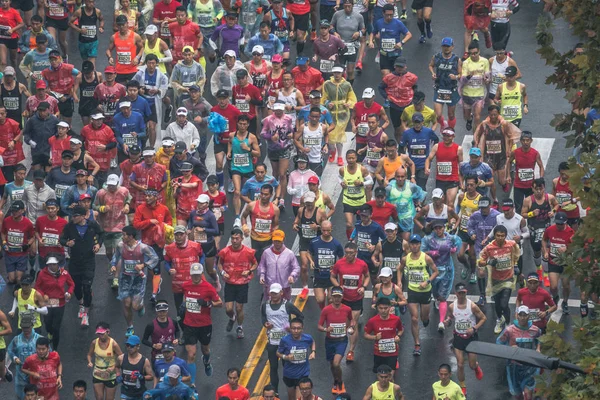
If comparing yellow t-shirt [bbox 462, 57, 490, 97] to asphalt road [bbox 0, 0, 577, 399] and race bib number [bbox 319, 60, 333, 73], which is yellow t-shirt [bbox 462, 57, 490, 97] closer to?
asphalt road [bbox 0, 0, 577, 399]

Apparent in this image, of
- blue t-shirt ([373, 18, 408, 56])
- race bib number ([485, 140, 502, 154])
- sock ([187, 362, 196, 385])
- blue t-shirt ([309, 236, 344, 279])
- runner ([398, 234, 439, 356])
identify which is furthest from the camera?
blue t-shirt ([373, 18, 408, 56])

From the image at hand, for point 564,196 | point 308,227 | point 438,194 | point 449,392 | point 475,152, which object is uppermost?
point 475,152

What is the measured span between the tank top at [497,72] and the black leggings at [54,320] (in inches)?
383

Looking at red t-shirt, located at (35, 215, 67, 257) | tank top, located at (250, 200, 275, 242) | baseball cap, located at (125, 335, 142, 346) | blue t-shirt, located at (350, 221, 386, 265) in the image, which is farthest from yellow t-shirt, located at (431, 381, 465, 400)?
red t-shirt, located at (35, 215, 67, 257)

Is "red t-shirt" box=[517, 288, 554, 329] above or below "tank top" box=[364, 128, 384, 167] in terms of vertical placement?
below

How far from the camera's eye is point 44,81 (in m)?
30.8

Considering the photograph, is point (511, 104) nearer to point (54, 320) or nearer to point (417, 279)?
point (417, 279)

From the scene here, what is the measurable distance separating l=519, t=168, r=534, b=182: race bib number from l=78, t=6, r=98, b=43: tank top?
384 inches

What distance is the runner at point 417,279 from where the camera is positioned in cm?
2594

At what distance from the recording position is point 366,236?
1046 inches

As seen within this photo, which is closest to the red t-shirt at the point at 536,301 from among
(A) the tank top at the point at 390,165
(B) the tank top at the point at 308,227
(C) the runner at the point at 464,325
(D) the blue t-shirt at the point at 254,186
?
(C) the runner at the point at 464,325

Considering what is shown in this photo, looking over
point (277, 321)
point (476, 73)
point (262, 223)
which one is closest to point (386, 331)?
point (277, 321)

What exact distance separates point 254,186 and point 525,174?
15.6 ft

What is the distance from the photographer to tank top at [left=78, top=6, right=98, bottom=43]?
33094mm
